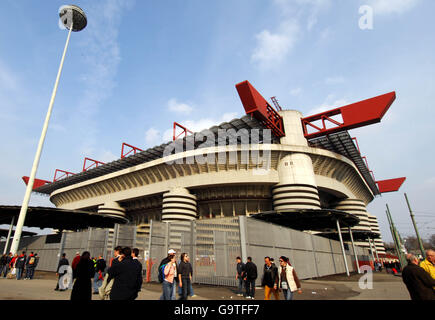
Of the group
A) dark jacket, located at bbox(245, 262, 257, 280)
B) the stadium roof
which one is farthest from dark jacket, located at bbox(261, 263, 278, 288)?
the stadium roof

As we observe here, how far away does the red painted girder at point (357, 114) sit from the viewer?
24.4m

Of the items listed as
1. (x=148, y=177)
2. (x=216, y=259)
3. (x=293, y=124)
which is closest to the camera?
(x=216, y=259)

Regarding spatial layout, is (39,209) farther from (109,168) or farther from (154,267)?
(109,168)

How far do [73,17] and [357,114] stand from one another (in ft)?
91.5

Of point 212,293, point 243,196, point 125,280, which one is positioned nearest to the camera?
point 125,280

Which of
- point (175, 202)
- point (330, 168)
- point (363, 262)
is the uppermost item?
point (330, 168)

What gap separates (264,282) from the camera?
743 cm

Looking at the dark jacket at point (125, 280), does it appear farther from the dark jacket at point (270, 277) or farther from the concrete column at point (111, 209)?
the concrete column at point (111, 209)

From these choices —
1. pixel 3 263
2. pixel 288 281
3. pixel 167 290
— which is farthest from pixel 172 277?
pixel 3 263

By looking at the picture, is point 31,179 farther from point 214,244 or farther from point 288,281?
point 288,281

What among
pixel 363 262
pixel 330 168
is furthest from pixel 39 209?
pixel 363 262

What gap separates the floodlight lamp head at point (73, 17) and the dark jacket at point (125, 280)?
2191cm

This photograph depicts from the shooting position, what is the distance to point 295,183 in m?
26.5
